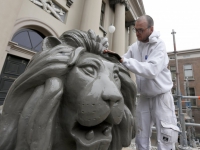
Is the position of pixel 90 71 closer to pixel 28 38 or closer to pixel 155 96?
pixel 155 96

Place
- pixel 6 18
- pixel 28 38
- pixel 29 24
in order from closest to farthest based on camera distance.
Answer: pixel 6 18 < pixel 29 24 < pixel 28 38

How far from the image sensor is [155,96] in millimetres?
1358

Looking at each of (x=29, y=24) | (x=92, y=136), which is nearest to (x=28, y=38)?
(x=29, y=24)

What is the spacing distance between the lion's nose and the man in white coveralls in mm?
667

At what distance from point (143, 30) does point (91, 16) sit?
4109 millimetres

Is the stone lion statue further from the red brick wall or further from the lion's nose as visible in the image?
the red brick wall

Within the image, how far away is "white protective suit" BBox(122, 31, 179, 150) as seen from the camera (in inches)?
45.9

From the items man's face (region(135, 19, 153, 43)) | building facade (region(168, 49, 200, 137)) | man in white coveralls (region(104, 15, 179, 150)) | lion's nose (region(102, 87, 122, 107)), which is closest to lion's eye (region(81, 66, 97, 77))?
lion's nose (region(102, 87, 122, 107))

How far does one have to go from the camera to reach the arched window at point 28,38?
3.88 m

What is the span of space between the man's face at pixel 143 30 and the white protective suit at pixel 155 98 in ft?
0.17

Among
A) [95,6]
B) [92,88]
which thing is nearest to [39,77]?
[92,88]

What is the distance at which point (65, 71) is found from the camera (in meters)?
0.60

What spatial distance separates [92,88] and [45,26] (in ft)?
14.2

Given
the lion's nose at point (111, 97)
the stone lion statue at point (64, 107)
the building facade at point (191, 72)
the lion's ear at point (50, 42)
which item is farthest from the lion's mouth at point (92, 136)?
the building facade at point (191, 72)
